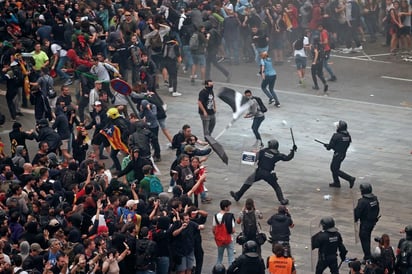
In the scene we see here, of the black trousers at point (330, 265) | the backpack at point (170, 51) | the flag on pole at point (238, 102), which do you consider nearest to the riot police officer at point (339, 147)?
the flag on pole at point (238, 102)

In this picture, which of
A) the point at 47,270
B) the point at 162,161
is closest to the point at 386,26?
the point at 162,161

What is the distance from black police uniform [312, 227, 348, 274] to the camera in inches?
725

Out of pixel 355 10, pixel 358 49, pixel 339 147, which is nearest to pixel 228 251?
pixel 339 147

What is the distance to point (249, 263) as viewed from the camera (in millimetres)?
17359

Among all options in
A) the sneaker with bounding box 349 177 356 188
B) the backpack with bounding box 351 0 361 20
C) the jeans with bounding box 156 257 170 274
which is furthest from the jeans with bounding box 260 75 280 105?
the jeans with bounding box 156 257 170 274

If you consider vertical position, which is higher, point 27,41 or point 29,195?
point 27,41

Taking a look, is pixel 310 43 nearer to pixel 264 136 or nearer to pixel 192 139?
pixel 264 136

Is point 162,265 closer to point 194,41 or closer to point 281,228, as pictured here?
point 281,228

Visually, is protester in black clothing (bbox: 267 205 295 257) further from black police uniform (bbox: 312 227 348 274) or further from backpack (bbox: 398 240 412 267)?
backpack (bbox: 398 240 412 267)

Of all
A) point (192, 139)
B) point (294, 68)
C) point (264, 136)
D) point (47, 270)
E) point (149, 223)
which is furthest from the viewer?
point (294, 68)

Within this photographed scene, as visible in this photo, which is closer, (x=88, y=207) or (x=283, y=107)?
(x=88, y=207)

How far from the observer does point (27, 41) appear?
28594 mm

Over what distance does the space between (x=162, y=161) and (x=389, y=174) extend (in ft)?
15.2

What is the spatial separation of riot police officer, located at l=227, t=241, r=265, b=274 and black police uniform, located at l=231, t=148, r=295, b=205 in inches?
188
